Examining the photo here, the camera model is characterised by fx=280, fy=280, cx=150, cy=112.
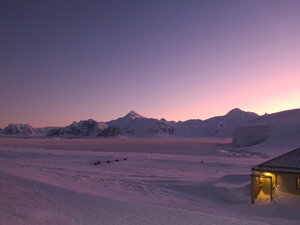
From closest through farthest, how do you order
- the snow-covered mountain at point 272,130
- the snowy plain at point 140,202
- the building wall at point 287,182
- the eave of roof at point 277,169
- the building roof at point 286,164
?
1. the snowy plain at point 140,202
2. the eave of roof at point 277,169
3. the building roof at point 286,164
4. the building wall at point 287,182
5. the snow-covered mountain at point 272,130

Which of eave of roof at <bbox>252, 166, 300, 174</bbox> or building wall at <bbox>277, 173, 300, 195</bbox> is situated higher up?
eave of roof at <bbox>252, 166, 300, 174</bbox>

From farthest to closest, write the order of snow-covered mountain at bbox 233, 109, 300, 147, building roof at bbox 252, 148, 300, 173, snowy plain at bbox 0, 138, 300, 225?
snow-covered mountain at bbox 233, 109, 300, 147 → building roof at bbox 252, 148, 300, 173 → snowy plain at bbox 0, 138, 300, 225

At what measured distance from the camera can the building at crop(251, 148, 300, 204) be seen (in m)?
15.7

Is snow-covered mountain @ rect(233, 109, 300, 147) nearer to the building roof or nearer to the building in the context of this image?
the building roof

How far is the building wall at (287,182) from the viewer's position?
15.8m

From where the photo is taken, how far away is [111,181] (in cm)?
2083

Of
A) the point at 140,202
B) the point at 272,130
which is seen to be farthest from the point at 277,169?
the point at 272,130

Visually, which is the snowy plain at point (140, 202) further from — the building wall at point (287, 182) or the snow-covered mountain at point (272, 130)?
the snow-covered mountain at point (272, 130)

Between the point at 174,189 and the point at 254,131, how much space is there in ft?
195

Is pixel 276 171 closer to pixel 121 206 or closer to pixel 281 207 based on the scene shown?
pixel 281 207

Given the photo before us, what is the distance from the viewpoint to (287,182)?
16.1m

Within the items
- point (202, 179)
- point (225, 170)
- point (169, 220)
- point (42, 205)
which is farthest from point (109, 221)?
point (225, 170)

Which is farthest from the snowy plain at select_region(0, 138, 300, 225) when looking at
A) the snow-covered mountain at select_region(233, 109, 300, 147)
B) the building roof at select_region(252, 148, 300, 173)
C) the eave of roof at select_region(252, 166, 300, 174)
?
the snow-covered mountain at select_region(233, 109, 300, 147)

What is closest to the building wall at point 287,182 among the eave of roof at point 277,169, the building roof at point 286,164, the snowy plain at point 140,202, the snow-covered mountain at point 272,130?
the eave of roof at point 277,169
